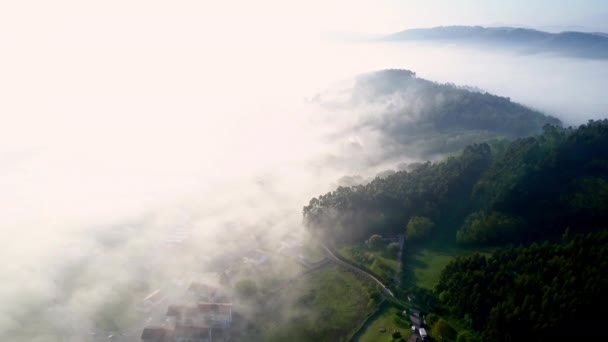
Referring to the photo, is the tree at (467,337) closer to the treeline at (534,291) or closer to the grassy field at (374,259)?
the treeline at (534,291)

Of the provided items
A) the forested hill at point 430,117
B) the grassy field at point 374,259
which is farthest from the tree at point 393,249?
the forested hill at point 430,117

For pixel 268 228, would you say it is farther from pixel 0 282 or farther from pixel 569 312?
pixel 569 312

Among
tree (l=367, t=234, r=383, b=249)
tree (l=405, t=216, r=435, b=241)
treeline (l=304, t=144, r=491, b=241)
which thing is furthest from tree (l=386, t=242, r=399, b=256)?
treeline (l=304, t=144, r=491, b=241)

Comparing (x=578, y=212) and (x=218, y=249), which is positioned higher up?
(x=578, y=212)

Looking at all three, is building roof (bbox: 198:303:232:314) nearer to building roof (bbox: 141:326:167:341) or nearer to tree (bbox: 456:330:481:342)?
building roof (bbox: 141:326:167:341)

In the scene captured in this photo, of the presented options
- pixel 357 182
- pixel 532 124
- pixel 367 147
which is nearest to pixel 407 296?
pixel 357 182
